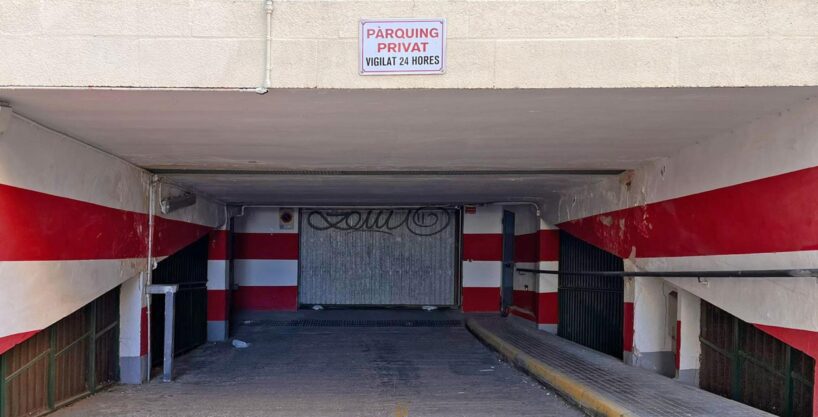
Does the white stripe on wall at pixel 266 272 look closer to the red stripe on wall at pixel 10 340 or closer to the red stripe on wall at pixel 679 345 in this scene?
the red stripe on wall at pixel 679 345

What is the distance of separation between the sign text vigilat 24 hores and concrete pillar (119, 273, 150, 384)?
16.3 feet

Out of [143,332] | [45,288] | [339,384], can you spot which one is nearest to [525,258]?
[339,384]

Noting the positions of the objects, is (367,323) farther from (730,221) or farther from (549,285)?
(730,221)

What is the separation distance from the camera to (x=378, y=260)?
14438mm

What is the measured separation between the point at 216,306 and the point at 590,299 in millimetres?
6640

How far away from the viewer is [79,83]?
4.03 metres

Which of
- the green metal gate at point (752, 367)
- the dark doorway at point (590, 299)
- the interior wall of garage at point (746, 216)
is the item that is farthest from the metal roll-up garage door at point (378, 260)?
the green metal gate at point (752, 367)

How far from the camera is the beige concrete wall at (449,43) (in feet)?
13.1

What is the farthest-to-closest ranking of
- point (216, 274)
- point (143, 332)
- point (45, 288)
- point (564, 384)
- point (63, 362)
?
point (216, 274) → point (143, 332) → point (564, 384) → point (63, 362) → point (45, 288)

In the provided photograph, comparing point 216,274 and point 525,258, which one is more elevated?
point 525,258

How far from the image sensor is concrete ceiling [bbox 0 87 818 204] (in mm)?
4258

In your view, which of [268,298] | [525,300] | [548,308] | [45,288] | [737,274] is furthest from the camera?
[268,298]

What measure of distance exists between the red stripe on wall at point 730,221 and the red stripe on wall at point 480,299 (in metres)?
6.17

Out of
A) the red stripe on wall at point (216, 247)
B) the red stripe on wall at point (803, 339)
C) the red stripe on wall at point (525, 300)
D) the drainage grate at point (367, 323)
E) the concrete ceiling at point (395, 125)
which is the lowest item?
the drainage grate at point (367, 323)
